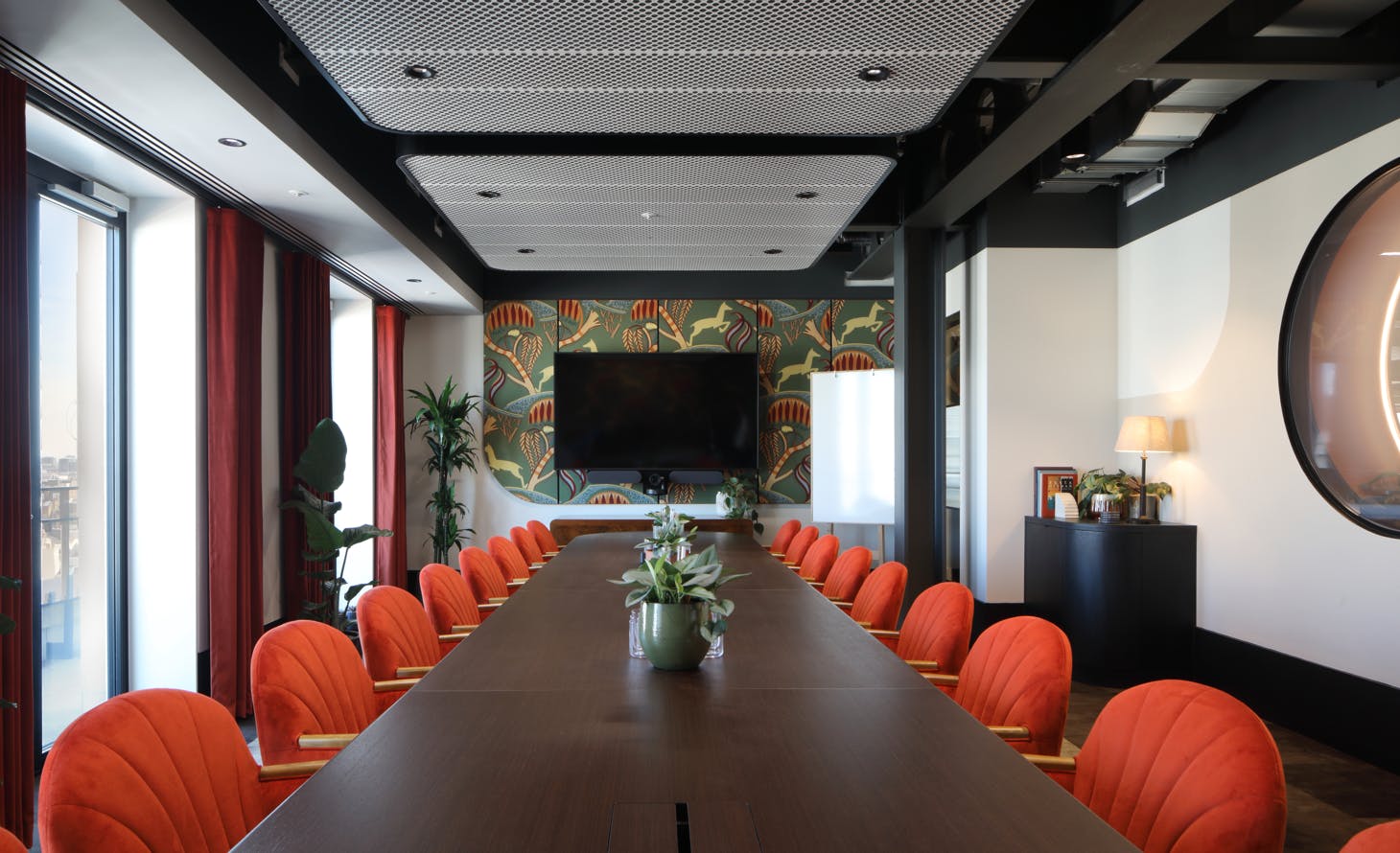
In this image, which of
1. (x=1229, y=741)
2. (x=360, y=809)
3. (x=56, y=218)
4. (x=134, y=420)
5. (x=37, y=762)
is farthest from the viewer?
(x=134, y=420)

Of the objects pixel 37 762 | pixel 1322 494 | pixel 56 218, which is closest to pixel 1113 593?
pixel 1322 494

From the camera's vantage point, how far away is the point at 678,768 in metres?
1.66

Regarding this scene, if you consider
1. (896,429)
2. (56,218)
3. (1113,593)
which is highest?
(56,218)

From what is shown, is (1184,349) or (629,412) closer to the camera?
(1184,349)

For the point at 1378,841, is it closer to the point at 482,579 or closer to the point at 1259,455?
the point at 482,579

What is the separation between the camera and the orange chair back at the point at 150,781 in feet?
4.95

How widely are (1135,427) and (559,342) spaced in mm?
5164

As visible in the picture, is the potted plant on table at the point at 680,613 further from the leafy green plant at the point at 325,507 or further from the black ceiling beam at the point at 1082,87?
the leafy green plant at the point at 325,507

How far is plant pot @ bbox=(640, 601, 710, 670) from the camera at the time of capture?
7.74 ft

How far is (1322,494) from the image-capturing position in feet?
14.4

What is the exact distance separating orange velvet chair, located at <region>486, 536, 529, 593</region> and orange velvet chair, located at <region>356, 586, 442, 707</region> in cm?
177

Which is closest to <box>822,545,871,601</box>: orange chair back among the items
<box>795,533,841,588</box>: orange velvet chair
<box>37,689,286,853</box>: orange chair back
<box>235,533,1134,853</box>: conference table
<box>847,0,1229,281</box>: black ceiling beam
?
<box>795,533,841,588</box>: orange velvet chair

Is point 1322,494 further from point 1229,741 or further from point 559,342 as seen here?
point 559,342

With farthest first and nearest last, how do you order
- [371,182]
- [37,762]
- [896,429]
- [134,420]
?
[896,429], [371,182], [134,420], [37,762]
